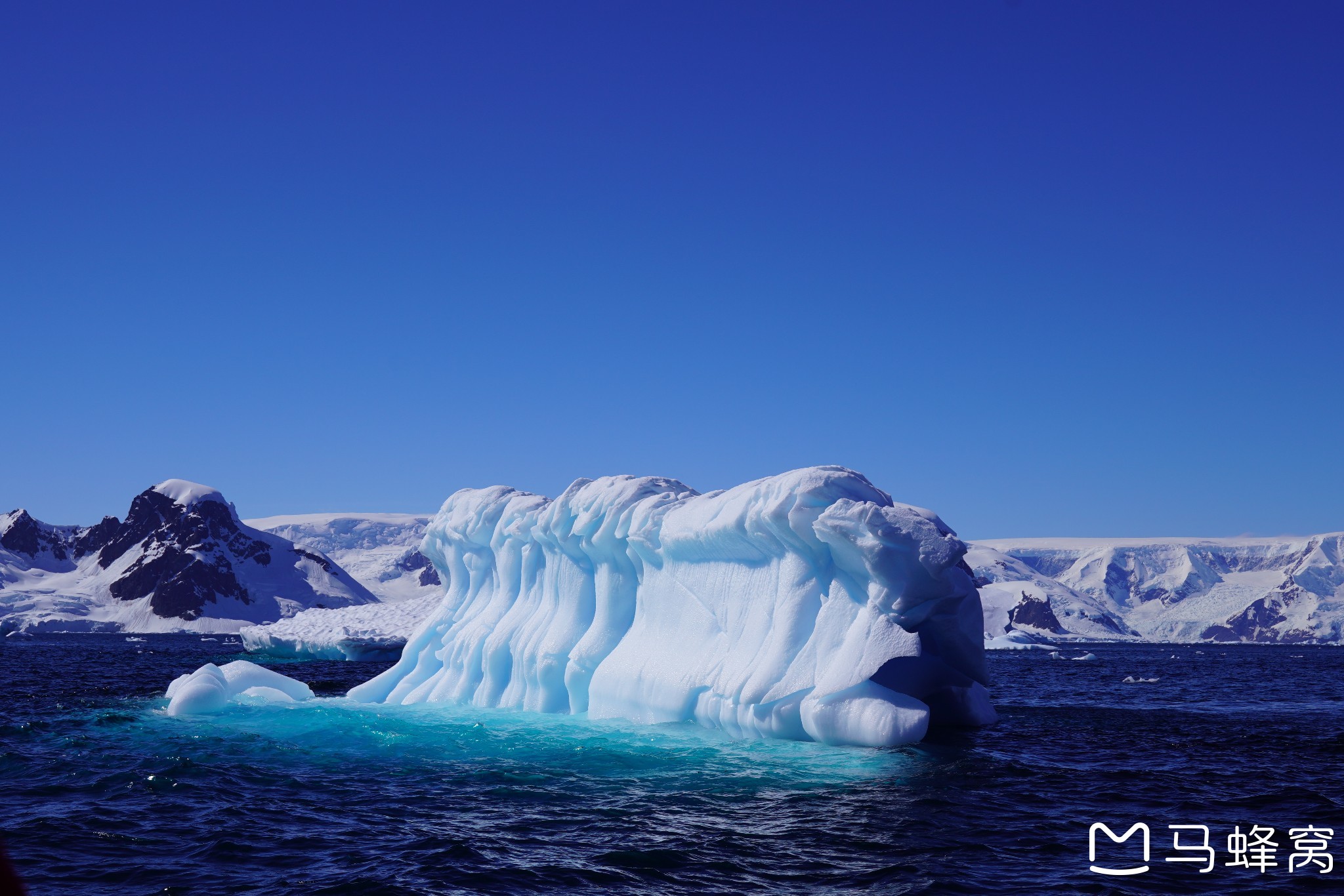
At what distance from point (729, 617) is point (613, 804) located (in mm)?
7638

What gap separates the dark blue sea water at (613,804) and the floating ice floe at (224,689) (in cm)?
86

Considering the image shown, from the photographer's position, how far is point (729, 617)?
808 inches

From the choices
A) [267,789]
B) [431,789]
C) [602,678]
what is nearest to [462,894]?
[431,789]

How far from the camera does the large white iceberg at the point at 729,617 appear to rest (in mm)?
17391

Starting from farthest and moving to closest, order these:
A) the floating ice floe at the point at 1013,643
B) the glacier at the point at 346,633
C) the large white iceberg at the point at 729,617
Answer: the floating ice floe at the point at 1013,643 → the glacier at the point at 346,633 → the large white iceberg at the point at 729,617

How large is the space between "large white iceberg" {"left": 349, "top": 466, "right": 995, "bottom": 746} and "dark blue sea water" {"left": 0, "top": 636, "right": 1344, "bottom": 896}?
80 centimetres

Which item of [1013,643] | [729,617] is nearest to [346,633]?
[729,617]

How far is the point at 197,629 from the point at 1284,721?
181m

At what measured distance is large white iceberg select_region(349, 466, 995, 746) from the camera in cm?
1739

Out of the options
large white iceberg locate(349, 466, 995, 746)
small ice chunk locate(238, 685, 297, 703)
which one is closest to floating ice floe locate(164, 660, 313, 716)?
small ice chunk locate(238, 685, 297, 703)
